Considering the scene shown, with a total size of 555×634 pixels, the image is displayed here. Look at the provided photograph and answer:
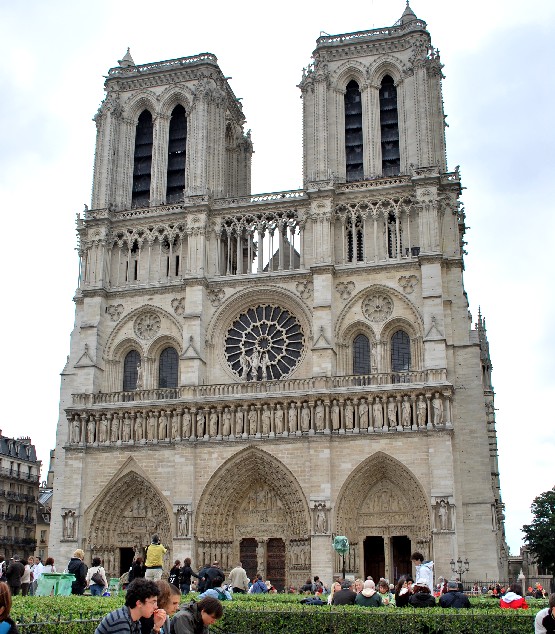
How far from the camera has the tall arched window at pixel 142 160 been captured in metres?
37.8

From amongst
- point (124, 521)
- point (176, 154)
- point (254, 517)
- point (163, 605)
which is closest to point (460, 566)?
point (254, 517)

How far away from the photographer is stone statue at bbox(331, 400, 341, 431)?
3069cm

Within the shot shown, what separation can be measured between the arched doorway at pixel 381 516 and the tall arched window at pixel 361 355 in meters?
3.87

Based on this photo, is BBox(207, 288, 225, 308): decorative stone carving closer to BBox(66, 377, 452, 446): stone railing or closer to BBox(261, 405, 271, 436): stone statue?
BBox(66, 377, 452, 446): stone railing

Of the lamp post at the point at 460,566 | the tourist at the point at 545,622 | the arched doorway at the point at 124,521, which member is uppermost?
the arched doorway at the point at 124,521

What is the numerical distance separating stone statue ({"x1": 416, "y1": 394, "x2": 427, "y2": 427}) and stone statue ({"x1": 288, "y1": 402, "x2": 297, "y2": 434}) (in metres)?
4.43

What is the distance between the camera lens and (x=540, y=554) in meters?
43.3

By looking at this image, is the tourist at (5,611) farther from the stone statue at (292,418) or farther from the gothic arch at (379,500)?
the stone statue at (292,418)

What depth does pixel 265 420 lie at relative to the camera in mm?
31547

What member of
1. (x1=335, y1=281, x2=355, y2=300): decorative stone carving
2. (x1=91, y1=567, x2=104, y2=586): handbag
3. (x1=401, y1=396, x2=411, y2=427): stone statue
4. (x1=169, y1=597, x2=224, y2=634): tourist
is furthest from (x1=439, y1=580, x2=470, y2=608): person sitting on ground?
(x1=335, y1=281, x2=355, y2=300): decorative stone carving

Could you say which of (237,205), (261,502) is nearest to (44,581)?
(261,502)

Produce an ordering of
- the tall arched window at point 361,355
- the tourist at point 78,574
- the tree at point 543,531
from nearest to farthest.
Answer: the tourist at point 78,574 < the tall arched window at point 361,355 < the tree at point 543,531

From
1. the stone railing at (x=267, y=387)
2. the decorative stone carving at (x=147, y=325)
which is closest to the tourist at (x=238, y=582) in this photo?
the stone railing at (x=267, y=387)

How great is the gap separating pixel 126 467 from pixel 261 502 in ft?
17.5
